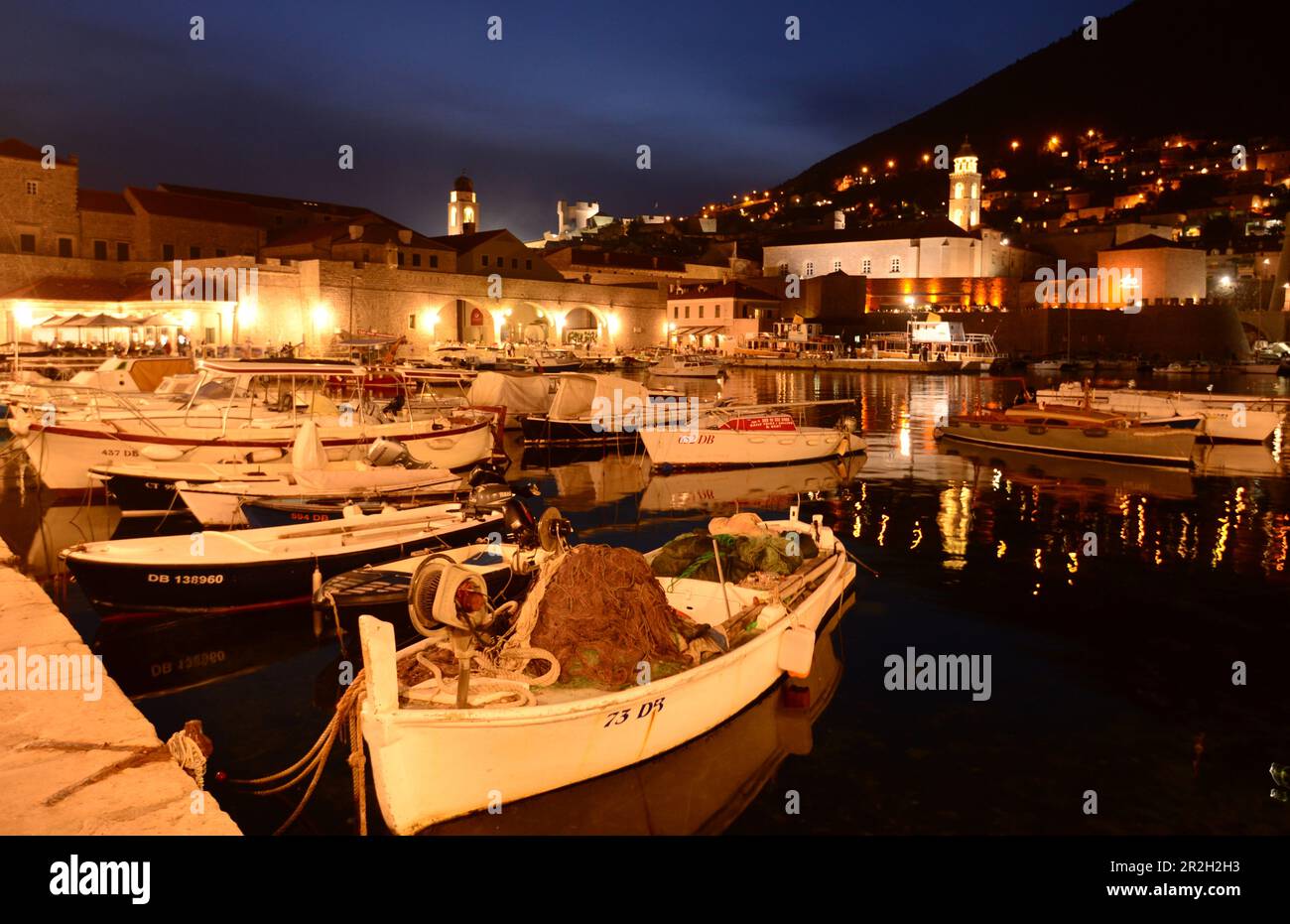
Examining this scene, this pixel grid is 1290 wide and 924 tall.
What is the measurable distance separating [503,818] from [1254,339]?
251 feet

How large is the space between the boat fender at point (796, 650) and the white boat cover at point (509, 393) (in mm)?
18902

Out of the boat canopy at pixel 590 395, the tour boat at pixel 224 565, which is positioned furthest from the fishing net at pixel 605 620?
the boat canopy at pixel 590 395

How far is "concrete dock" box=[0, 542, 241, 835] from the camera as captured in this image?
12.8ft

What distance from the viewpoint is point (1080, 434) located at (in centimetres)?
2127

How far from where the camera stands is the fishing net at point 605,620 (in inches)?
221

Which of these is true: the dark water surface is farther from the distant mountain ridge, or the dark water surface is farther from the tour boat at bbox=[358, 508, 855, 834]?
A: the distant mountain ridge

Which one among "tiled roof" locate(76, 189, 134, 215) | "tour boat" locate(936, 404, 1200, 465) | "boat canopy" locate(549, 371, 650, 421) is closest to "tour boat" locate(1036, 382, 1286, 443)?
"tour boat" locate(936, 404, 1200, 465)

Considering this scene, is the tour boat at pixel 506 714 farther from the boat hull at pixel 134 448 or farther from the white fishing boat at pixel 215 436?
the white fishing boat at pixel 215 436

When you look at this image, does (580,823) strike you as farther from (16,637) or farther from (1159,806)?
(16,637)

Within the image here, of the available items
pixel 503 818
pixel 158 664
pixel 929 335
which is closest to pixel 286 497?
pixel 158 664

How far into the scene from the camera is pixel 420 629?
19.1ft

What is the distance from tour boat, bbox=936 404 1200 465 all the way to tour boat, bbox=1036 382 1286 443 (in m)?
0.88

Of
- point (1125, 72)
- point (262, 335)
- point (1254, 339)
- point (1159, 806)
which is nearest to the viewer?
point (1159, 806)
